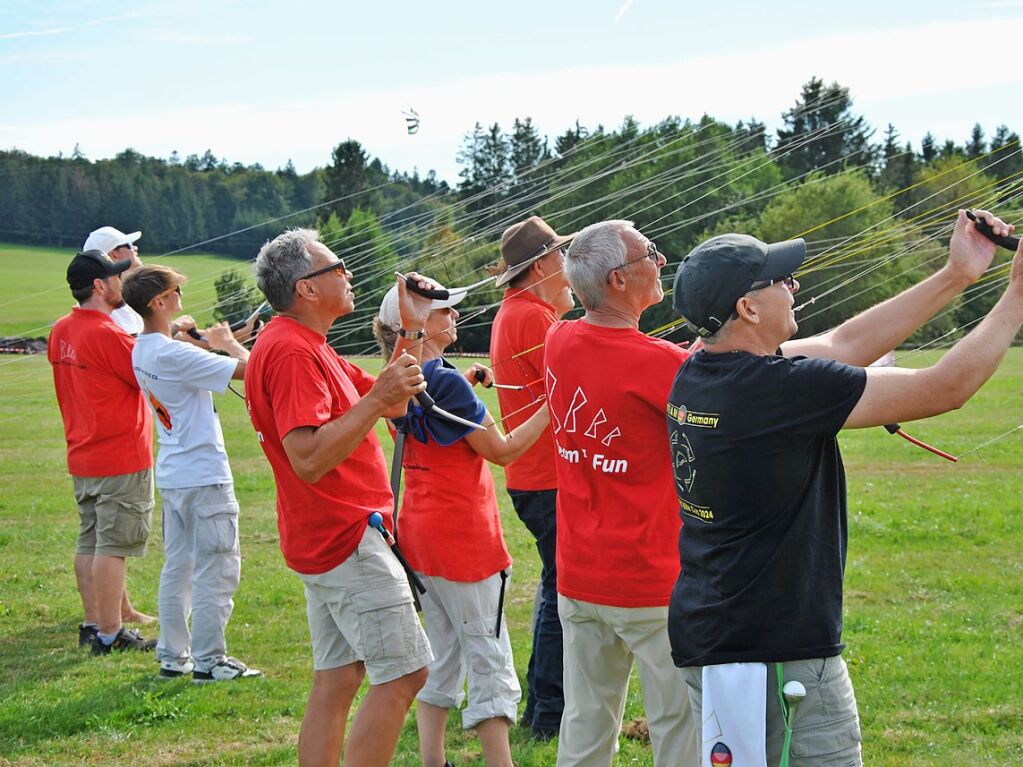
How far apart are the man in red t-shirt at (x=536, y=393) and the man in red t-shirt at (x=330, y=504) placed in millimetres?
1096

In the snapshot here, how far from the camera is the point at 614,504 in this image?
3.73 metres

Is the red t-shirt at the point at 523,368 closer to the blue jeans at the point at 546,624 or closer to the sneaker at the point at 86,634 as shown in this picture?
the blue jeans at the point at 546,624

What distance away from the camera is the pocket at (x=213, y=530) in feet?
21.4

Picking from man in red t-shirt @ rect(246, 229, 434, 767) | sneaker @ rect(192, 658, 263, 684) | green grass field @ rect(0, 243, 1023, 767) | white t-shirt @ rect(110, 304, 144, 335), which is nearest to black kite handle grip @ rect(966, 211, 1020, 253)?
man in red t-shirt @ rect(246, 229, 434, 767)

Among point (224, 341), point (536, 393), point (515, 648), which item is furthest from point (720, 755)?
point (515, 648)

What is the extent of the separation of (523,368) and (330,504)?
62.1 inches

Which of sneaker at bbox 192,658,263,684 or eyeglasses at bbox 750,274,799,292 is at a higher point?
eyeglasses at bbox 750,274,799,292

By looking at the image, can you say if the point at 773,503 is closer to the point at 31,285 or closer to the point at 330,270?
the point at 330,270

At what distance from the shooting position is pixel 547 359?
405cm

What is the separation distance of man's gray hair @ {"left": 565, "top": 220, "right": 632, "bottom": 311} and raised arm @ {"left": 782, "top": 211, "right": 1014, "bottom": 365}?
26.7 inches

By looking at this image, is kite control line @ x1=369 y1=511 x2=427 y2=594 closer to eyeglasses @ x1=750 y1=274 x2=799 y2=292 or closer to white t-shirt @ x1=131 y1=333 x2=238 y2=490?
eyeglasses @ x1=750 y1=274 x2=799 y2=292

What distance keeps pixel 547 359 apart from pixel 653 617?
0.99 metres

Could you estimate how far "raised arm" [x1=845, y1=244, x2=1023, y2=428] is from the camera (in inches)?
107

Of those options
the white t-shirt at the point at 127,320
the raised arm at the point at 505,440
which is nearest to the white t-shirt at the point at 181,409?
the white t-shirt at the point at 127,320
